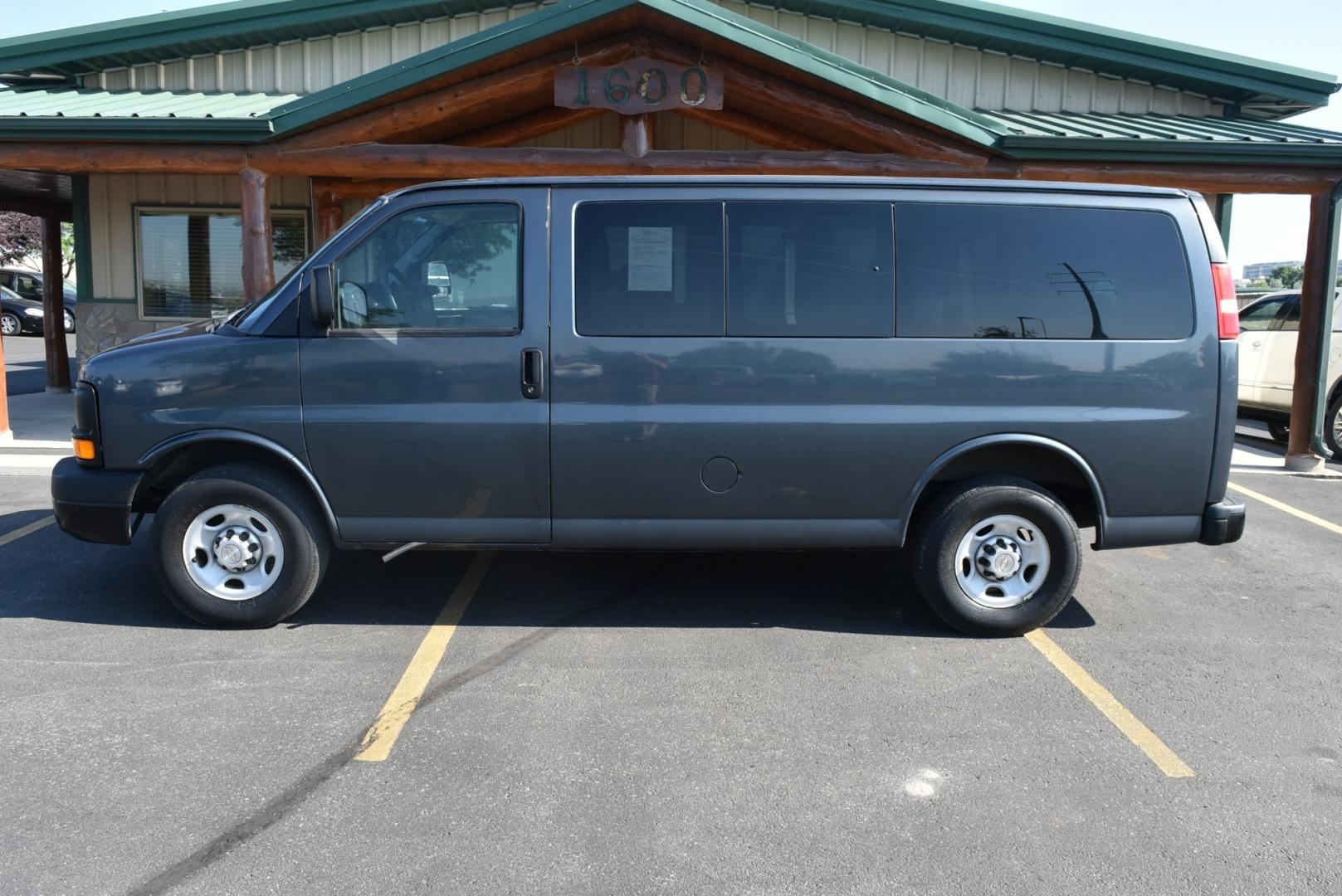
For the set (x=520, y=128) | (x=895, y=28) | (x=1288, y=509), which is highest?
(x=895, y=28)

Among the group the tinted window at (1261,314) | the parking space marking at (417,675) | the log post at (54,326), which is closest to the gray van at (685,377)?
the parking space marking at (417,675)

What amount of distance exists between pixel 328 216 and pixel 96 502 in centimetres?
807

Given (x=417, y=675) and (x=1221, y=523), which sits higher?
(x=1221, y=523)

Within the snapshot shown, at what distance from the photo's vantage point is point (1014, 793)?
3.38 m

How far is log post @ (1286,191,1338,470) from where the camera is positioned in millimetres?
9211

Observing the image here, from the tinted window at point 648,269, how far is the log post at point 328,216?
8304 millimetres

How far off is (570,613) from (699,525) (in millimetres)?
920

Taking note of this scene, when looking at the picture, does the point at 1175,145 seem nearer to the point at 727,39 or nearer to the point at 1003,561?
the point at 727,39

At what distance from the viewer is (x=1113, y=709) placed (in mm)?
4086

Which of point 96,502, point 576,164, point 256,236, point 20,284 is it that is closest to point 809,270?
point 96,502

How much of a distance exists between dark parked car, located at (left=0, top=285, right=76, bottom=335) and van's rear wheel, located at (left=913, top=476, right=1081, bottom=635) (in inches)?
1118

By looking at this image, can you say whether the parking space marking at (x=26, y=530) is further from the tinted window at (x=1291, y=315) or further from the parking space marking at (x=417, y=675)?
the tinted window at (x=1291, y=315)

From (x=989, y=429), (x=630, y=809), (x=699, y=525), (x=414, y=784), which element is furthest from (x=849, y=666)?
(x=414, y=784)

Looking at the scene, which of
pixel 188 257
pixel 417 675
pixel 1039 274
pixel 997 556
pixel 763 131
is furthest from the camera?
pixel 188 257
